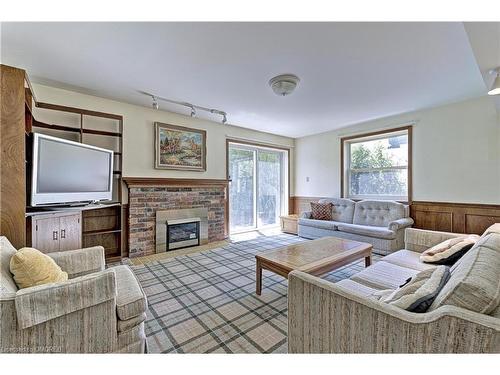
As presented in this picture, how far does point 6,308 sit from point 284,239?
13.3ft

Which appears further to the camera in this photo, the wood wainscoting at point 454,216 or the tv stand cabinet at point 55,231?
the wood wainscoting at point 454,216

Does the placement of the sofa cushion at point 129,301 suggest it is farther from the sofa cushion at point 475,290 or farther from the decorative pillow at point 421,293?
the sofa cushion at point 475,290

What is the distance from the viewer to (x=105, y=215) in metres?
3.32

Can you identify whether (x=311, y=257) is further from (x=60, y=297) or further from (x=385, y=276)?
(x=60, y=297)

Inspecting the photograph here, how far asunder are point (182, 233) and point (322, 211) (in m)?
2.84

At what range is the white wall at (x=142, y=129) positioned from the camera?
2.93 meters

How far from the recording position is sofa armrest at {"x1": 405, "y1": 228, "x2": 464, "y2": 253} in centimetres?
236

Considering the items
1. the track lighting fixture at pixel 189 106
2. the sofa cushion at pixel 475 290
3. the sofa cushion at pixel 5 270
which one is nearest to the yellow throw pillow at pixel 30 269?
the sofa cushion at pixel 5 270

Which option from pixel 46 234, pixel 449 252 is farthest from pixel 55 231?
pixel 449 252

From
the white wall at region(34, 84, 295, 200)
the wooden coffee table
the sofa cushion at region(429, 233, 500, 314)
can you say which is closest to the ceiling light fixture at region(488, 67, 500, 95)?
the sofa cushion at region(429, 233, 500, 314)

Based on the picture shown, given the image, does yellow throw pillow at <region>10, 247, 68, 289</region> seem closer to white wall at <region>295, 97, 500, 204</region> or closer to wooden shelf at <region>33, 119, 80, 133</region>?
wooden shelf at <region>33, 119, 80, 133</region>

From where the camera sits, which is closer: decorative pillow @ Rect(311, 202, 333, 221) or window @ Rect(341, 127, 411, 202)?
window @ Rect(341, 127, 411, 202)

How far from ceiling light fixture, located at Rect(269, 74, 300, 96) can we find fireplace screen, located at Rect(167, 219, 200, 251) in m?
2.66

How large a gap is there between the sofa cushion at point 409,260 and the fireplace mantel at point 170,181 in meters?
3.12
